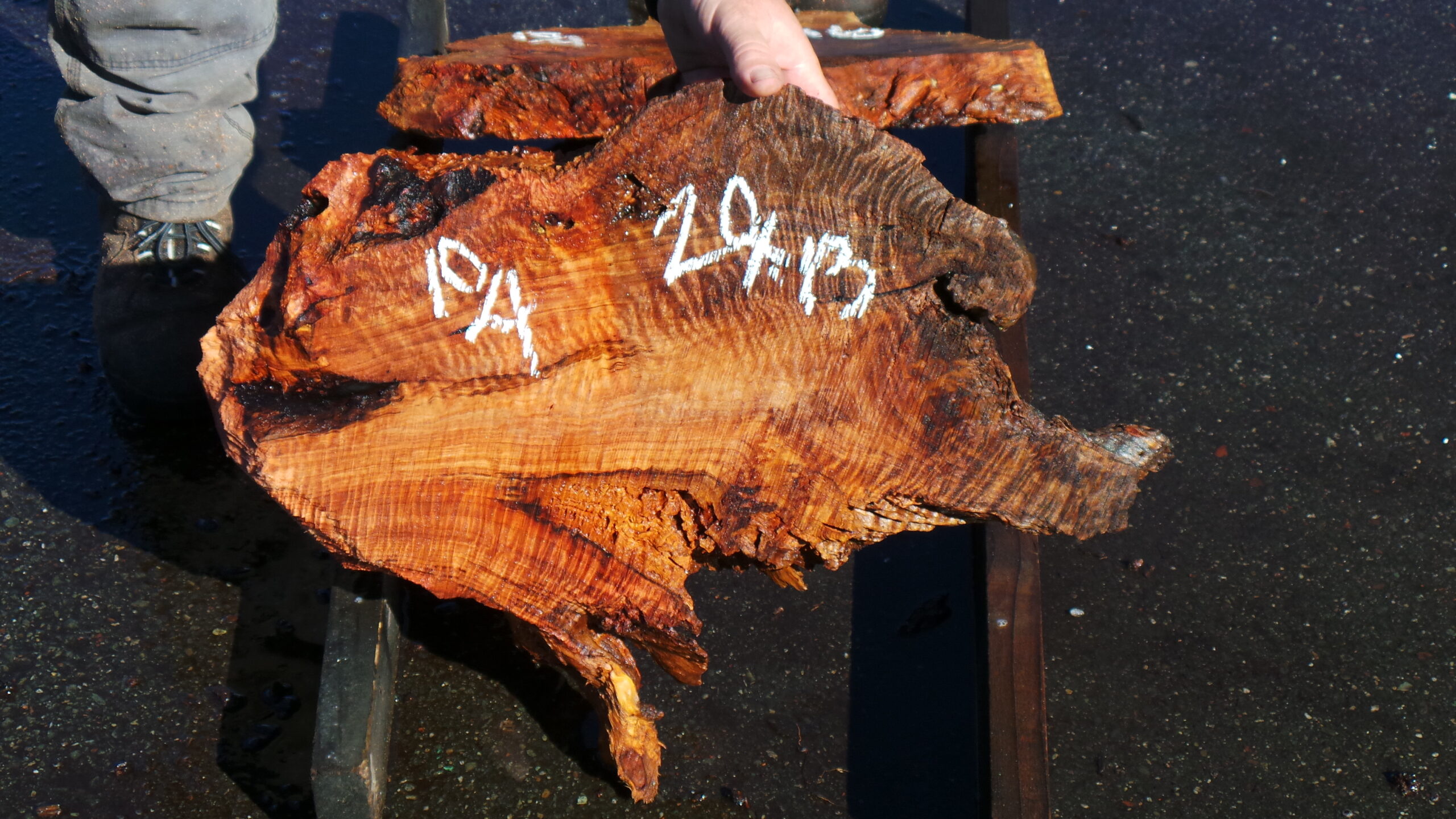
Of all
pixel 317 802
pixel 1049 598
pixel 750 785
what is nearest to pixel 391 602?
pixel 317 802

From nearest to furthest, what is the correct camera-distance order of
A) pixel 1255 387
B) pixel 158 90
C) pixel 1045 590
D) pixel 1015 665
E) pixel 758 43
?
pixel 758 43 < pixel 1015 665 < pixel 158 90 < pixel 1045 590 < pixel 1255 387

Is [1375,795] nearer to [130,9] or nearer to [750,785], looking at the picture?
[750,785]

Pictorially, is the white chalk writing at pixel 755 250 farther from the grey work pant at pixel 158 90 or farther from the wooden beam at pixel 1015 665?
the grey work pant at pixel 158 90

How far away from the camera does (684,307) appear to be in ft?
4.74

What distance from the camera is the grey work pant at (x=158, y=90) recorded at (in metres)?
2.11

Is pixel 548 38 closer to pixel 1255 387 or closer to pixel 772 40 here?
pixel 772 40

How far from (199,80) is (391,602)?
1199 mm

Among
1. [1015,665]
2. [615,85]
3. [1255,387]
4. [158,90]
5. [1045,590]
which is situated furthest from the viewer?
[1255,387]

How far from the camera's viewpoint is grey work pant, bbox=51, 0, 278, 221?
2.11 m

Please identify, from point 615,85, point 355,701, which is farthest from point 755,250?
point 355,701

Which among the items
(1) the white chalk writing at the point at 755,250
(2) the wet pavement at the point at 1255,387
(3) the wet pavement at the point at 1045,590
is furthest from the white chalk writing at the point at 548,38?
(2) the wet pavement at the point at 1255,387

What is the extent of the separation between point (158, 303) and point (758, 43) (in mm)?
1462

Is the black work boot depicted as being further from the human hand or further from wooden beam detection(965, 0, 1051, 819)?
wooden beam detection(965, 0, 1051, 819)

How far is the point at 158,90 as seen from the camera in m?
2.18
